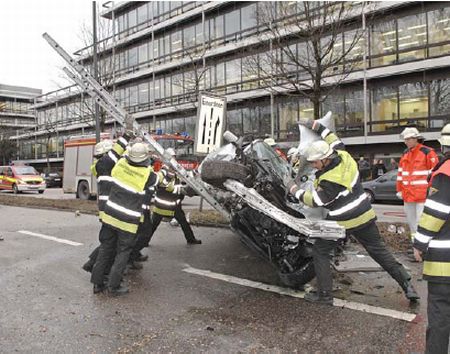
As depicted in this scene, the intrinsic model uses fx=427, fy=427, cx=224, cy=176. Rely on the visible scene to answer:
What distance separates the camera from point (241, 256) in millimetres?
6770

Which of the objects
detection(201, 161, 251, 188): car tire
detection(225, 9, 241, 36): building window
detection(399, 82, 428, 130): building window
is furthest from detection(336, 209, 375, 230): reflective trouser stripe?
detection(225, 9, 241, 36): building window

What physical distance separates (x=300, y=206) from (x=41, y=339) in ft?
10.2

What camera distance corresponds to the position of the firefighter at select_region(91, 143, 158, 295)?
4988mm

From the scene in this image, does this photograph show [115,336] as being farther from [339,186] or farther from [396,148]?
[396,148]

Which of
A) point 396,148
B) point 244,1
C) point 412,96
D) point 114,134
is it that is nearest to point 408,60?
point 412,96

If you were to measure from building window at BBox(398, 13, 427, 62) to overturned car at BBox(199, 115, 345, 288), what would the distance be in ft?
62.0

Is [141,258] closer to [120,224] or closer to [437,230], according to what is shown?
[120,224]

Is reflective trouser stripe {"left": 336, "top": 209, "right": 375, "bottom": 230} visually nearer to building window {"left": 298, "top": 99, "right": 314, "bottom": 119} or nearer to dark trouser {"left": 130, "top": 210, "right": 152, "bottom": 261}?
dark trouser {"left": 130, "top": 210, "right": 152, "bottom": 261}

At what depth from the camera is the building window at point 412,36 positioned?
2111cm

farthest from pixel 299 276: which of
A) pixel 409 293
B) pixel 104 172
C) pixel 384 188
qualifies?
pixel 384 188

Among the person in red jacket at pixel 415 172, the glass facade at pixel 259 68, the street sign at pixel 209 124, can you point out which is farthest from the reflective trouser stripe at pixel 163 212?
the glass facade at pixel 259 68

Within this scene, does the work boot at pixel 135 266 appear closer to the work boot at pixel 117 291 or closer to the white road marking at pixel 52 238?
the work boot at pixel 117 291

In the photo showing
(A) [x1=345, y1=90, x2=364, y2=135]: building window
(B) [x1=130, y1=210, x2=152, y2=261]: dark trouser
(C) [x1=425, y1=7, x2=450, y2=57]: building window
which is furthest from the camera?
(A) [x1=345, y1=90, x2=364, y2=135]: building window

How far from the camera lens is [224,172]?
502cm
